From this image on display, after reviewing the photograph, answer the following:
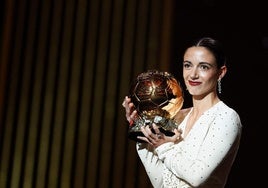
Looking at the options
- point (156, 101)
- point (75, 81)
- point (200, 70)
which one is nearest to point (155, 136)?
point (156, 101)

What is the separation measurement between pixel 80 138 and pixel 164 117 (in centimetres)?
123

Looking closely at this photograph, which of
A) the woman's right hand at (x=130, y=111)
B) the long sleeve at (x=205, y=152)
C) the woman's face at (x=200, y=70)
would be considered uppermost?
the woman's face at (x=200, y=70)

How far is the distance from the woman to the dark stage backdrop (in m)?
0.97

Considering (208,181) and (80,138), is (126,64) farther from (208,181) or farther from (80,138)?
(208,181)

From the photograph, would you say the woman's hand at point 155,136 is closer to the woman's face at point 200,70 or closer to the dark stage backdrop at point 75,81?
the woman's face at point 200,70

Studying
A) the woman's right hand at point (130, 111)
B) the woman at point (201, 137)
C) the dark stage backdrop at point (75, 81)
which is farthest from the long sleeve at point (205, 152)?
the dark stage backdrop at point (75, 81)

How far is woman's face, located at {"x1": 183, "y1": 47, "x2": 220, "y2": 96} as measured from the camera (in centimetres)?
140

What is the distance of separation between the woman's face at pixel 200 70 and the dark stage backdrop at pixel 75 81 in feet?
3.22

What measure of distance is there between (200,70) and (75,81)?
1.32m

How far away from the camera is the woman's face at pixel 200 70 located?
1.40m

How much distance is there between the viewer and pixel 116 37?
8.52ft

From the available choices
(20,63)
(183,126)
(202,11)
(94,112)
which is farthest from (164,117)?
(20,63)

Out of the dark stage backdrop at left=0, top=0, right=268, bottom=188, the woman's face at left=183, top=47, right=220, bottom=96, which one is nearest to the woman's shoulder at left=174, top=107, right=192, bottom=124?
the woman's face at left=183, top=47, right=220, bottom=96

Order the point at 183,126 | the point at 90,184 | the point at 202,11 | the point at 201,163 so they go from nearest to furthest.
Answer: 1. the point at 201,163
2. the point at 183,126
3. the point at 202,11
4. the point at 90,184
